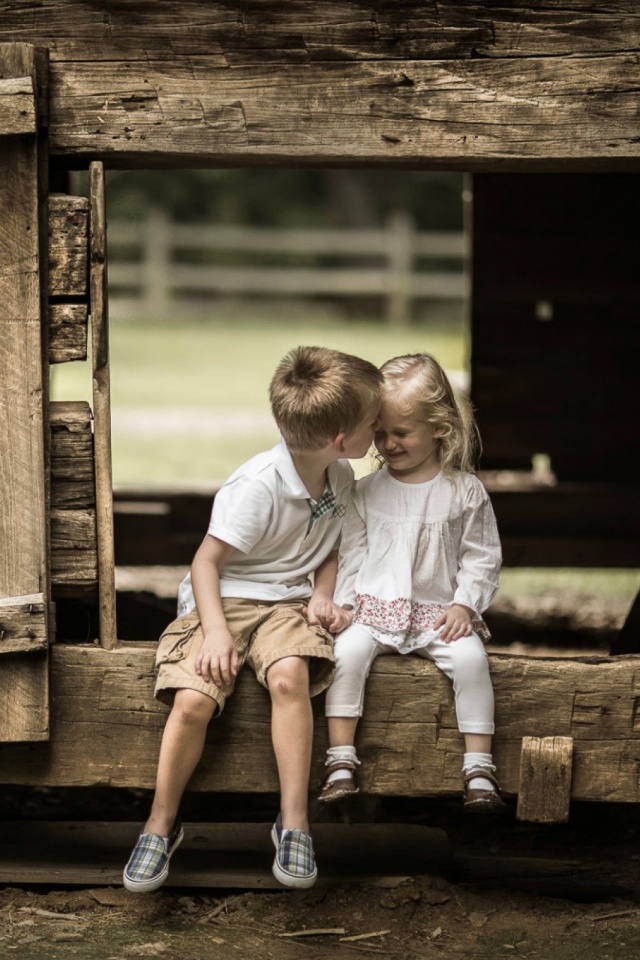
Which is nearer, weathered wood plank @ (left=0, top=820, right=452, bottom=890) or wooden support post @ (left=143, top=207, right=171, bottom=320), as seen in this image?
weathered wood plank @ (left=0, top=820, right=452, bottom=890)

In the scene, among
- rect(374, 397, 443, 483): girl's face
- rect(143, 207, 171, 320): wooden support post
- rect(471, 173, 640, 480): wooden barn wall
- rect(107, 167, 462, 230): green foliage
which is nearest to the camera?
rect(374, 397, 443, 483): girl's face

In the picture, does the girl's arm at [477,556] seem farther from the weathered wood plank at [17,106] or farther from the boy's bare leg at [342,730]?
the weathered wood plank at [17,106]

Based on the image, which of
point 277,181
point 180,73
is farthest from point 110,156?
point 277,181

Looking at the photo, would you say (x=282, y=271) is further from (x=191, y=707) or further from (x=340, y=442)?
(x=191, y=707)

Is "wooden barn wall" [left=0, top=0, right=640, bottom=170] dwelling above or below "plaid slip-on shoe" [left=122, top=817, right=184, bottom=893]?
above

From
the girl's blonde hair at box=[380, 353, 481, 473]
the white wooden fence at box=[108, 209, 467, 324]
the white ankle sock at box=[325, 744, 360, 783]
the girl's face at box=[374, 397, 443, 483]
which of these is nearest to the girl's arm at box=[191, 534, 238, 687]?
the white ankle sock at box=[325, 744, 360, 783]

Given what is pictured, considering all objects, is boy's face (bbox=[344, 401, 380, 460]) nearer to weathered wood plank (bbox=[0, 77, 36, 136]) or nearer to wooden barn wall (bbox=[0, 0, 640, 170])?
wooden barn wall (bbox=[0, 0, 640, 170])

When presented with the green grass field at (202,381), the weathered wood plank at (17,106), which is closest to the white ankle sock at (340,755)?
the weathered wood plank at (17,106)

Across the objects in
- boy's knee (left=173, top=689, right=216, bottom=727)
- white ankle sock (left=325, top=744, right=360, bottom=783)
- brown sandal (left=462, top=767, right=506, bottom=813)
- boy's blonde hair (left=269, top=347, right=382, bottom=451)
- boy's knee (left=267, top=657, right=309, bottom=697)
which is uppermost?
boy's blonde hair (left=269, top=347, right=382, bottom=451)

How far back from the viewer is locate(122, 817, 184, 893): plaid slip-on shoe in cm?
304

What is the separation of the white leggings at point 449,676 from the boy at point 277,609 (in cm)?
5

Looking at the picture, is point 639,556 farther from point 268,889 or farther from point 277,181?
point 277,181

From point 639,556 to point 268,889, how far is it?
336 centimetres

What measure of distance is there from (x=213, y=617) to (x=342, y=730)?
47cm
